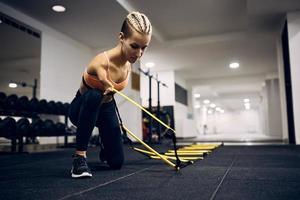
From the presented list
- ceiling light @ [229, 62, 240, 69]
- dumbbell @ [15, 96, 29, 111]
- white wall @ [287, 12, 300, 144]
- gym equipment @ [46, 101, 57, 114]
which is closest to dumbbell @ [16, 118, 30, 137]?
dumbbell @ [15, 96, 29, 111]

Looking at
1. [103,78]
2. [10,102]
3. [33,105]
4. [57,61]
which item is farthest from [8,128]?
[103,78]

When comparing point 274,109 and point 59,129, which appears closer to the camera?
point 59,129

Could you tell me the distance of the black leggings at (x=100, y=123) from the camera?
5.25 feet

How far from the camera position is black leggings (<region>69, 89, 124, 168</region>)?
160cm

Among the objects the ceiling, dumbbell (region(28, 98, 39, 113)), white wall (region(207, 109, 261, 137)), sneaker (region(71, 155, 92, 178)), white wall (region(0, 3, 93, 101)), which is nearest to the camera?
sneaker (region(71, 155, 92, 178))

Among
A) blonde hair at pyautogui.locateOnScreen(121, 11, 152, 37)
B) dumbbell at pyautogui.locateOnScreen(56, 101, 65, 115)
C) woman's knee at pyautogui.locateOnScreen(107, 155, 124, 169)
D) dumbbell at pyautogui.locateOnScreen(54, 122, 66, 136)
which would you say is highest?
blonde hair at pyautogui.locateOnScreen(121, 11, 152, 37)

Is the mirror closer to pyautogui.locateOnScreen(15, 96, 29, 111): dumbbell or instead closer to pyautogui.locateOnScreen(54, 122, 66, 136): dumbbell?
pyautogui.locateOnScreen(15, 96, 29, 111): dumbbell

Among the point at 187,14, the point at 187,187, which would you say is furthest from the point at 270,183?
the point at 187,14

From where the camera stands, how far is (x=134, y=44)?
1.56 meters

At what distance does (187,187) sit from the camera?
4.17 ft

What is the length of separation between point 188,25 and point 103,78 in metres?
4.37

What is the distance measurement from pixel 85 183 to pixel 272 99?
9213 millimetres

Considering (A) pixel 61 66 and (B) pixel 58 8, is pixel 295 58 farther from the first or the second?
(A) pixel 61 66

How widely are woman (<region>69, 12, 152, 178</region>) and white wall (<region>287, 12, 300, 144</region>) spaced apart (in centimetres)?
366
